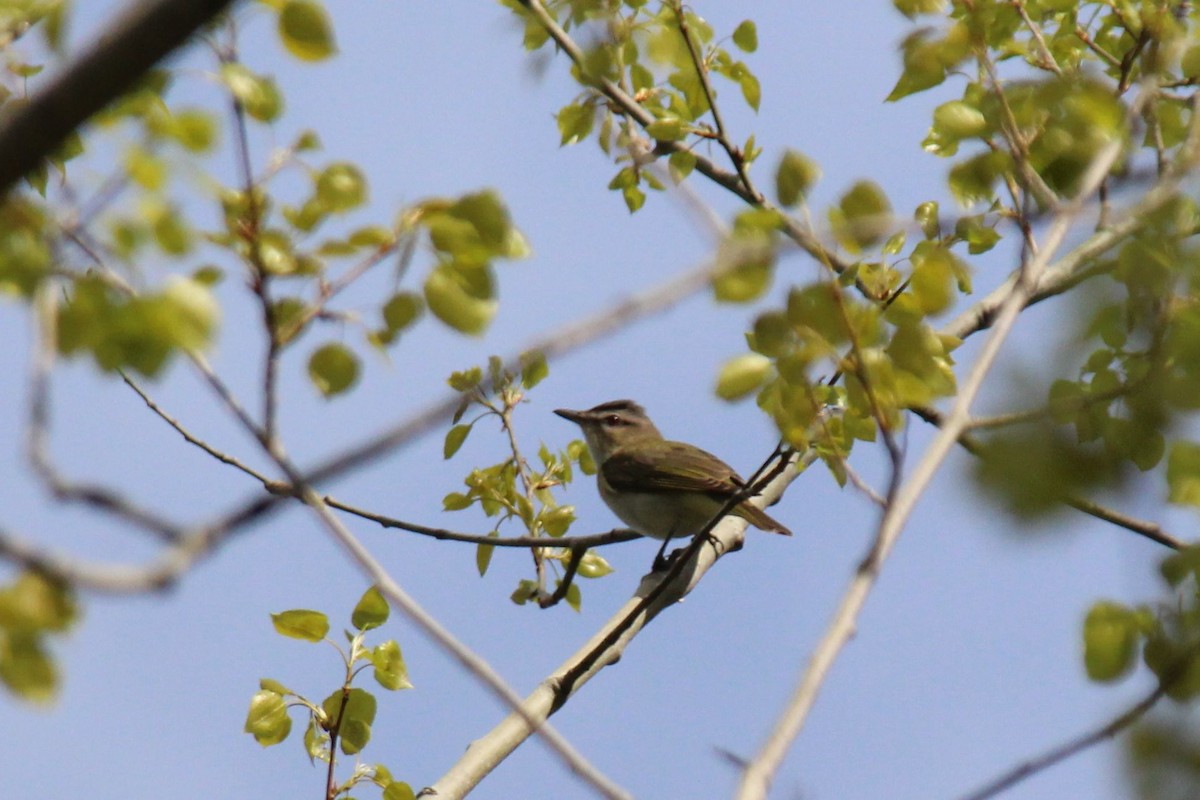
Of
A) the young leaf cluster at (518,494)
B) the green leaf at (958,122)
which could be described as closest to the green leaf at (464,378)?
the young leaf cluster at (518,494)

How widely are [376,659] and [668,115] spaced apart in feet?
8.59

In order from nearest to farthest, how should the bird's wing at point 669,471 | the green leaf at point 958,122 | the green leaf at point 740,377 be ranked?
the green leaf at point 740,377 → the green leaf at point 958,122 → the bird's wing at point 669,471

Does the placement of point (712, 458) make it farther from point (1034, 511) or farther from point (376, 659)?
point (1034, 511)

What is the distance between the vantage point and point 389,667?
4793 millimetres

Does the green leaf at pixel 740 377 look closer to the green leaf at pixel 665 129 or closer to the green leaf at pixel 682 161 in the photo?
the green leaf at pixel 665 129

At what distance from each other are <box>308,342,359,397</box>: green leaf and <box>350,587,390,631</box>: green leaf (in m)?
2.17

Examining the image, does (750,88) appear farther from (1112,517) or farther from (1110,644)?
(1110,644)

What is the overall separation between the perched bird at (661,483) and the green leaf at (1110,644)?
524 centimetres

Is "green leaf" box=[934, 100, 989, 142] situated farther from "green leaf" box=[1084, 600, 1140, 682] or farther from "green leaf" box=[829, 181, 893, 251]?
"green leaf" box=[1084, 600, 1140, 682]

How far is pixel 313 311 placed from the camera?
2.38 meters

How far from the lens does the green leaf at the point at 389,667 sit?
478 cm

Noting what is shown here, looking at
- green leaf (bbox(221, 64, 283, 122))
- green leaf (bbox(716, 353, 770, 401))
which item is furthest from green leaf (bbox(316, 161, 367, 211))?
green leaf (bbox(716, 353, 770, 401))

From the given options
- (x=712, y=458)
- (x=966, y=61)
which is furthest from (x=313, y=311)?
(x=712, y=458)

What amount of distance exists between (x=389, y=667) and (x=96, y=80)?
3533mm
